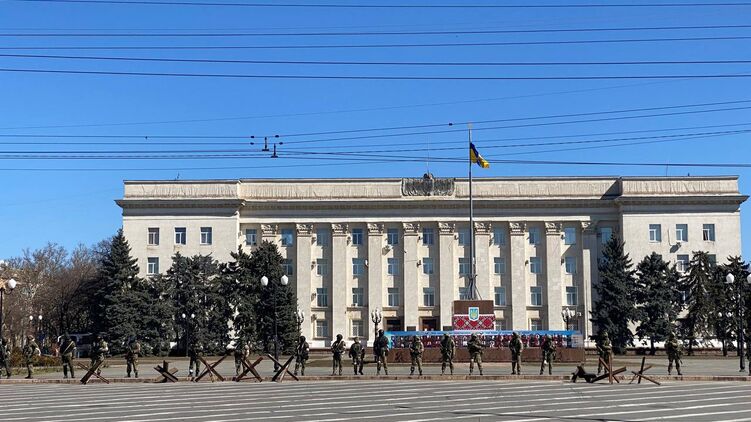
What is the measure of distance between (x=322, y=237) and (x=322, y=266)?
8.59 ft

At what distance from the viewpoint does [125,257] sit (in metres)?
73.7

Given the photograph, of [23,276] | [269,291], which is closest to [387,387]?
[269,291]

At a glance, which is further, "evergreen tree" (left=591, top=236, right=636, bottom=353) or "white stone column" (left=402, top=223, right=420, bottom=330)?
"white stone column" (left=402, top=223, right=420, bottom=330)

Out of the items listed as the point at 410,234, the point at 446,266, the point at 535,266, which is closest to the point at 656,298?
the point at 535,266

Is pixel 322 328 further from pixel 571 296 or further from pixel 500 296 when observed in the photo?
pixel 571 296

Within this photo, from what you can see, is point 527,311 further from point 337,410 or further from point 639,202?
point 337,410

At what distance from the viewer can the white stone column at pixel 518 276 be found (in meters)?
80.1

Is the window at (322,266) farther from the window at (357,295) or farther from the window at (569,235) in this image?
the window at (569,235)

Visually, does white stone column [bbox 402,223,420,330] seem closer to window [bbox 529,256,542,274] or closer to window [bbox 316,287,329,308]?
window [bbox 316,287,329,308]

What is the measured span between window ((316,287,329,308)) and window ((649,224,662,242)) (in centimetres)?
2870

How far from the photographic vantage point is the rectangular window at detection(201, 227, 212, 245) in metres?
81.2

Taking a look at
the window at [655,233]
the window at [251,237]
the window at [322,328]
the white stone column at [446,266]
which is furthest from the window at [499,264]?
the window at [251,237]

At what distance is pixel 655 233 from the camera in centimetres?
7950

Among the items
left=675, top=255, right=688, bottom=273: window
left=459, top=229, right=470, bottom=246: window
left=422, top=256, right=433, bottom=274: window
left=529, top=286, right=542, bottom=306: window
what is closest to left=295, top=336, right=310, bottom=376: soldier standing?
left=422, top=256, right=433, bottom=274: window
